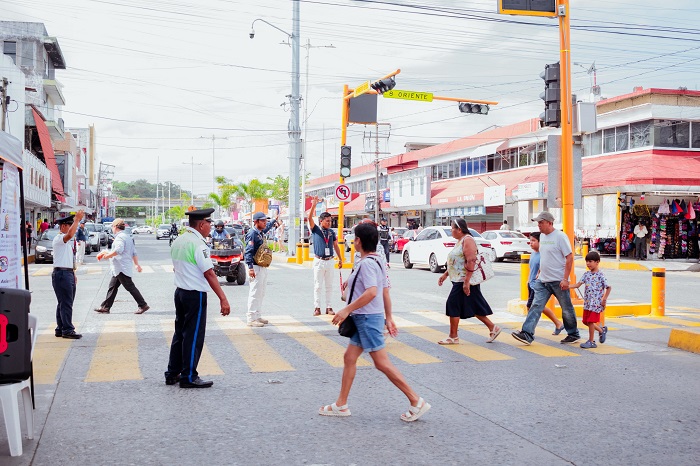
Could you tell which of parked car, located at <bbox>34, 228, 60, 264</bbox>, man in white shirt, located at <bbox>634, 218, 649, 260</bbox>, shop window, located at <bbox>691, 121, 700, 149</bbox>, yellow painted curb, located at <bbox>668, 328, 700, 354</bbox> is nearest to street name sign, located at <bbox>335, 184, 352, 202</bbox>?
parked car, located at <bbox>34, 228, 60, 264</bbox>

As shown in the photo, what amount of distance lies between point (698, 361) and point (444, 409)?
4.29 meters

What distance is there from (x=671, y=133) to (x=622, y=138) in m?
2.25

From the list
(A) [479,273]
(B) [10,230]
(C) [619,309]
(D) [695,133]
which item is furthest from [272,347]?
(D) [695,133]

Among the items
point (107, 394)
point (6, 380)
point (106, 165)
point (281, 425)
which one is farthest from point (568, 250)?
point (106, 165)

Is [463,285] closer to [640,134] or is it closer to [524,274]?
[524,274]

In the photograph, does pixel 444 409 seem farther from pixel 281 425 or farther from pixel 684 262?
pixel 684 262

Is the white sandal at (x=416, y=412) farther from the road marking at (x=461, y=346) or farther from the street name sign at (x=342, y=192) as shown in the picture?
the street name sign at (x=342, y=192)

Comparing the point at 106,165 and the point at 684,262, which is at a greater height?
the point at 106,165

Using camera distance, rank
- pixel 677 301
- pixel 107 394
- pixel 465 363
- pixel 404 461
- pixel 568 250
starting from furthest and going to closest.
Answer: pixel 677 301 → pixel 568 250 → pixel 465 363 → pixel 107 394 → pixel 404 461

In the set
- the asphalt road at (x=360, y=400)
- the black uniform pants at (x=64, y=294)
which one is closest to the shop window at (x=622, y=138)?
the asphalt road at (x=360, y=400)

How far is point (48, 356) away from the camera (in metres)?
8.88

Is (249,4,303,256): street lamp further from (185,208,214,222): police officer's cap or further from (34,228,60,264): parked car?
(185,208,214,222): police officer's cap

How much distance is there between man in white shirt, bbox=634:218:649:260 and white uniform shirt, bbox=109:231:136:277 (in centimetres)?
2396

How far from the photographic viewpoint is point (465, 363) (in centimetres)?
855
